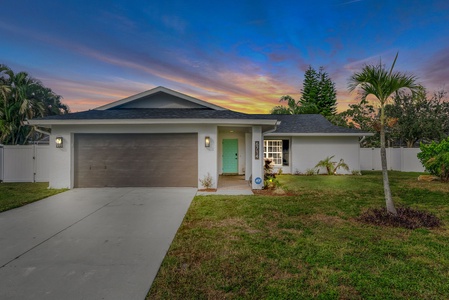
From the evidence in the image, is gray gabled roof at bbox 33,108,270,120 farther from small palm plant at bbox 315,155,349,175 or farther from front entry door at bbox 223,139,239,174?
small palm plant at bbox 315,155,349,175

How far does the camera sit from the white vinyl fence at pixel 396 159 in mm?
15508

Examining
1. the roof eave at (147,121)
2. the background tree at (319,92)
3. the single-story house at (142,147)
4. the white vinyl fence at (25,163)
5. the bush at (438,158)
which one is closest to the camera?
the roof eave at (147,121)

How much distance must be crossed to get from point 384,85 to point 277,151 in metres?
9.19

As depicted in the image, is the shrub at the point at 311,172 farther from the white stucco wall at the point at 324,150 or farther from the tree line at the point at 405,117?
the tree line at the point at 405,117

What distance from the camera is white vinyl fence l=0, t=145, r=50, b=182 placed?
1062 centimetres

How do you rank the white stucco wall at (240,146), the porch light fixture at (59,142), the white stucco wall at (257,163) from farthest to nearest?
the white stucco wall at (240,146), the white stucco wall at (257,163), the porch light fixture at (59,142)

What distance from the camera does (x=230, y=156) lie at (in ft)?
45.4

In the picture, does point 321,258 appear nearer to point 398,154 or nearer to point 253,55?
point 253,55

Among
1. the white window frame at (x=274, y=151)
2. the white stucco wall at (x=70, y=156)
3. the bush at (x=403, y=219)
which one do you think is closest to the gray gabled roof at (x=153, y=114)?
the white stucco wall at (x=70, y=156)

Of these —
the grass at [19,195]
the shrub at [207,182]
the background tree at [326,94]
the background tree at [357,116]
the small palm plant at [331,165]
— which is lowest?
the grass at [19,195]

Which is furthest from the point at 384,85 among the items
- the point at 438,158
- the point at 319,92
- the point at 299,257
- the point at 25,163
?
the point at 319,92

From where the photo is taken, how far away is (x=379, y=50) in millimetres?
11047

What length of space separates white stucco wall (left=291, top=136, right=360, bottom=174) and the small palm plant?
0.65 feet

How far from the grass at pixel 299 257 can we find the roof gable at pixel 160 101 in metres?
5.85
